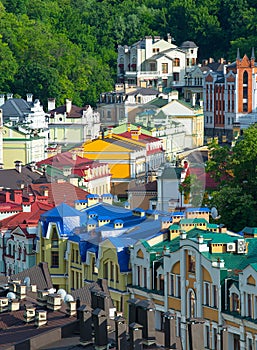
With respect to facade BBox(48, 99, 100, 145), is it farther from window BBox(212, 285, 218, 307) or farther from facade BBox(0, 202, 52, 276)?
window BBox(212, 285, 218, 307)

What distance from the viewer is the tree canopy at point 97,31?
81.5m

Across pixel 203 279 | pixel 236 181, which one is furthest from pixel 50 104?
pixel 203 279

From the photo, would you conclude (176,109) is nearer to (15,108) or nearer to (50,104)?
(15,108)

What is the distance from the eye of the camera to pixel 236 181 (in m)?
41.0

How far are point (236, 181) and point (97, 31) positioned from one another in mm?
54188

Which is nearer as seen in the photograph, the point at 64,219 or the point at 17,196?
the point at 64,219

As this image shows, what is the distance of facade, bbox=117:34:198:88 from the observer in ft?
268

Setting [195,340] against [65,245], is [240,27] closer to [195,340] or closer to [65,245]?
[65,245]

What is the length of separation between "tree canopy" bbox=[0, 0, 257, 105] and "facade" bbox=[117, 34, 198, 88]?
3.49 feet

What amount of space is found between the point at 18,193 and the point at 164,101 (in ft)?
93.7

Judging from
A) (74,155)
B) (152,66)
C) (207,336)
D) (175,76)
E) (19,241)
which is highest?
(152,66)

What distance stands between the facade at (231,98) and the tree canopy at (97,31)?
5.97 m

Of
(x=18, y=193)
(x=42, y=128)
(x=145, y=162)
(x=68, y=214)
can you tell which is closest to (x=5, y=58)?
(x=42, y=128)

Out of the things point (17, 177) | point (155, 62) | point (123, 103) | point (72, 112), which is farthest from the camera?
point (155, 62)
